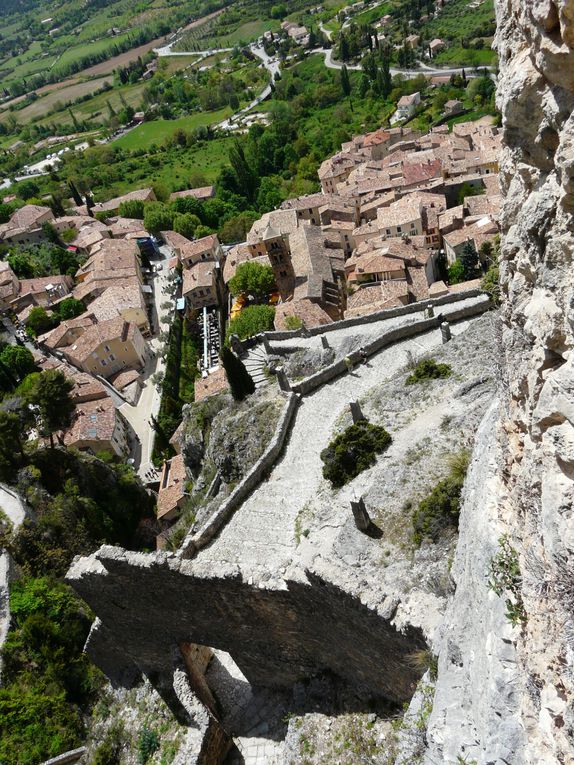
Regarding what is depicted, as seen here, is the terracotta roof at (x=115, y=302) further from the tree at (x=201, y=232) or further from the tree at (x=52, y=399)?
the tree at (x=201, y=232)

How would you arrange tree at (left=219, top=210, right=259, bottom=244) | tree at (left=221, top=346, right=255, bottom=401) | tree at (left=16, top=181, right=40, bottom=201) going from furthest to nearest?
tree at (left=16, top=181, right=40, bottom=201)
tree at (left=219, top=210, right=259, bottom=244)
tree at (left=221, top=346, right=255, bottom=401)

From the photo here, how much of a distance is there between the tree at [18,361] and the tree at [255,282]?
72.8 feet

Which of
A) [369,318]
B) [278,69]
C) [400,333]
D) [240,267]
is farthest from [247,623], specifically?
[278,69]

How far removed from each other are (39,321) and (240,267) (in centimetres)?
2703

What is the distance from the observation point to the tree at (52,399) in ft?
141

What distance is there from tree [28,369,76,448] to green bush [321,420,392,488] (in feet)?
98.2

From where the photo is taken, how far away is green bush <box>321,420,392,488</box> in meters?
19.0

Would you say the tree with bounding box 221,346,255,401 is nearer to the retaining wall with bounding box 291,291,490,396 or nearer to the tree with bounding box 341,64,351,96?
the retaining wall with bounding box 291,291,490,396

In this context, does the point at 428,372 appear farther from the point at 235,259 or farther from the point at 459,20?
the point at 459,20

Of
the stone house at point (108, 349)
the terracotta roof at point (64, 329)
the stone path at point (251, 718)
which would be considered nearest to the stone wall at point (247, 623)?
the stone path at point (251, 718)

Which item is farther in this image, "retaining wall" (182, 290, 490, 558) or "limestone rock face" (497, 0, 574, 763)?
"retaining wall" (182, 290, 490, 558)

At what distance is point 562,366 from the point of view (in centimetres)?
566

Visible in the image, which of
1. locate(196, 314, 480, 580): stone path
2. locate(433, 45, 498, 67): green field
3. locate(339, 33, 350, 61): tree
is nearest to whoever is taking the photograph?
locate(196, 314, 480, 580): stone path

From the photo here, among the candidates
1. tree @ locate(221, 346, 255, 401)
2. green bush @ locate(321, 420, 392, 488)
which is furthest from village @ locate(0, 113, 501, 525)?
green bush @ locate(321, 420, 392, 488)
